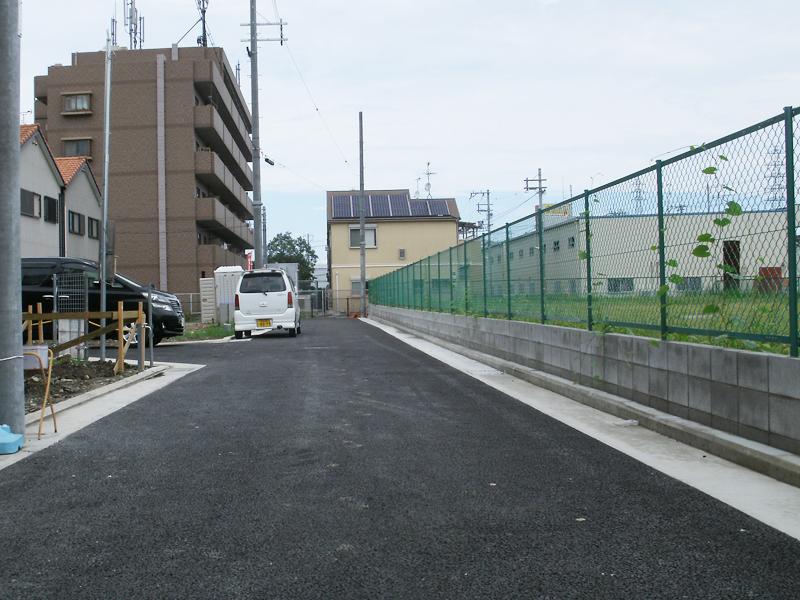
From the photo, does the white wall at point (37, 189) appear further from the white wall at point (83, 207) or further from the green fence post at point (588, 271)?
the green fence post at point (588, 271)

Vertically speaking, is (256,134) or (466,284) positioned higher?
(256,134)

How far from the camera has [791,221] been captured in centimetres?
506

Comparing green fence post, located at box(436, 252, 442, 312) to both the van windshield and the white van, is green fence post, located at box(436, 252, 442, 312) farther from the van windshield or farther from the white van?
the van windshield

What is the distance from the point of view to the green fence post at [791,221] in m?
5.04

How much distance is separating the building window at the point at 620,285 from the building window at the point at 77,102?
38536mm

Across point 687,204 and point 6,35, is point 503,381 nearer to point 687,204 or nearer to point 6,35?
point 687,204

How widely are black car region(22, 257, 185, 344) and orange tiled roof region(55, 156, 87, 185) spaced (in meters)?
18.0

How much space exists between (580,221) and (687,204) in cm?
278

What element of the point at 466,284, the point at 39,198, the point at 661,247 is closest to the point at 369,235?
the point at 39,198

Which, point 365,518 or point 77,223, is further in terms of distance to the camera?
point 77,223

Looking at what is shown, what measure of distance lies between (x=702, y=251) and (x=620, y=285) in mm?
1865

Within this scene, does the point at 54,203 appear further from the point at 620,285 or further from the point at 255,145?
the point at 620,285

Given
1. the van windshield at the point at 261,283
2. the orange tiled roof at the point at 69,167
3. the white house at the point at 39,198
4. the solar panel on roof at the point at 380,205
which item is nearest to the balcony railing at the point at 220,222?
the orange tiled roof at the point at 69,167

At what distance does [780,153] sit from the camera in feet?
17.0
